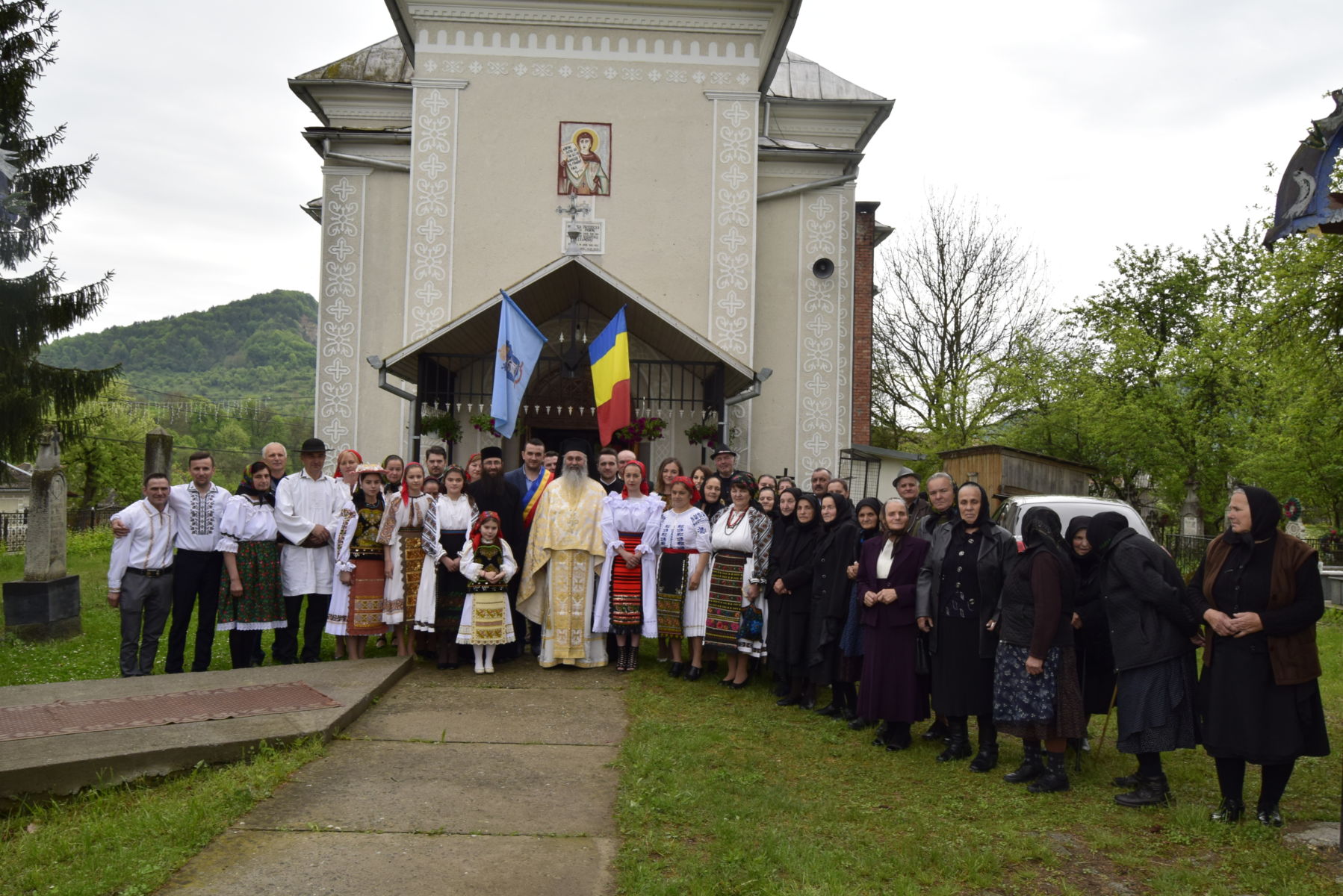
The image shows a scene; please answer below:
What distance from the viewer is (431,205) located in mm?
14953

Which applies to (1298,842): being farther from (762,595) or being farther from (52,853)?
(52,853)

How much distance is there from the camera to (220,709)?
21.5ft

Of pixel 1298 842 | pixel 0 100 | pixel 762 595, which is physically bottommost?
pixel 1298 842

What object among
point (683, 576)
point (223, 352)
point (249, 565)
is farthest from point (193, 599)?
point (223, 352)

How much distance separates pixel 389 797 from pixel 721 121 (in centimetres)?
1223

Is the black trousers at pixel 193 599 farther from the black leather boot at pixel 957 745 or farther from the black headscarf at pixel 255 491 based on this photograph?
the black leather boot at pixel 957 745

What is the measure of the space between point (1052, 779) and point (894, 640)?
136cm

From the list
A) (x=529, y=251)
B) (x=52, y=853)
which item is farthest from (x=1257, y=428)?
(x=52, y=853)

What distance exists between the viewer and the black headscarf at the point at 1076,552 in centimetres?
638

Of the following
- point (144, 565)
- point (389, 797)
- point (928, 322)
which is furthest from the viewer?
point (928, 322)

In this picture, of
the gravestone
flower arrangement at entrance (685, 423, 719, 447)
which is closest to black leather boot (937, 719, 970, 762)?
flower arrangement at entrance (685, 423, 719, 447)

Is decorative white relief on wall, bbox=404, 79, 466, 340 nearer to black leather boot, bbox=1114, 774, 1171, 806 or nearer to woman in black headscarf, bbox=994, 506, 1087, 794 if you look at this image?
woman in black headscarf, bbox=994, 506, 1087, 794

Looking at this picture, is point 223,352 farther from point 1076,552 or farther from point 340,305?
point 1076,552

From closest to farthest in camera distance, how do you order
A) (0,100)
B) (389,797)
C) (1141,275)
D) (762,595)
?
(389,797), (762,595), (0,100), (1141,275)
